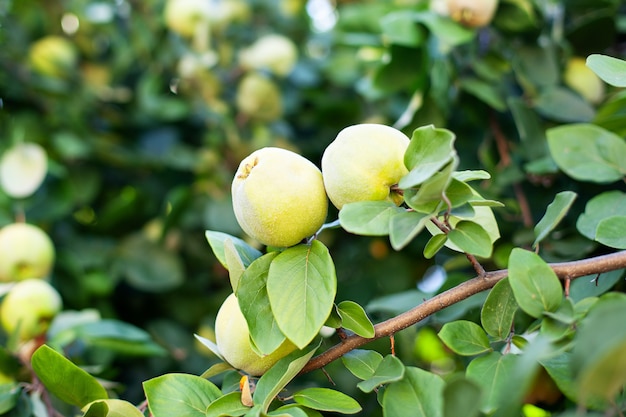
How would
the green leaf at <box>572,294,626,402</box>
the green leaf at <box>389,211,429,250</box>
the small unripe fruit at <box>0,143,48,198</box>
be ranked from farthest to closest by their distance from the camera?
1. the small unripe fruit at <box>0,143,48,198</box>
2. the green leaf at <box>389,211,429,250</box>
3. the green leaf at <box>572,294,626,402</box>

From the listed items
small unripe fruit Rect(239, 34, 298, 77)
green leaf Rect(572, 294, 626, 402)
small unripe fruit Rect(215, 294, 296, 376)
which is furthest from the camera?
small unripe fruit Rect(239, 34, 298, 77)

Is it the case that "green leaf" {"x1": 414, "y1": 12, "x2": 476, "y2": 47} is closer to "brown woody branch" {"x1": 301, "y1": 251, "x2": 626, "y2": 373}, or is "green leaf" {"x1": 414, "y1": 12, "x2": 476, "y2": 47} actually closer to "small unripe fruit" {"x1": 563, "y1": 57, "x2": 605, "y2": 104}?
"small unripe fruit" {"x1": 563, "y1": 57, "x2": 605, "y2": 104}

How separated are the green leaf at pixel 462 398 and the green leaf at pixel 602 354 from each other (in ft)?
0.18

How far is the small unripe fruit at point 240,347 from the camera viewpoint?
0.54 meters

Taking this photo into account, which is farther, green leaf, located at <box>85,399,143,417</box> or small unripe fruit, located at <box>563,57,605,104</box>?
small unripe fruit, located at <box>563,57,605,104</box>

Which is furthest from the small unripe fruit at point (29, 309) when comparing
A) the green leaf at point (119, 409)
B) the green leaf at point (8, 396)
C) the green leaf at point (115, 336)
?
the green leaf at point (119, 409)

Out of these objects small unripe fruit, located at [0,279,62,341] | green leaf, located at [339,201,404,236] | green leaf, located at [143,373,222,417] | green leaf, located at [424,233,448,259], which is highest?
green leaf, located at [339,201,404,236]

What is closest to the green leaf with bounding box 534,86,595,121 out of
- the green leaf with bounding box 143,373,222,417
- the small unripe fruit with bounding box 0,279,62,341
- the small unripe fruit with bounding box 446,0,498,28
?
the small unripe fruit with bounding box 446,0,498,28

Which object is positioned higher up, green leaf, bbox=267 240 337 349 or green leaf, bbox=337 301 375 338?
green leaf, bbox=267 240 337 349

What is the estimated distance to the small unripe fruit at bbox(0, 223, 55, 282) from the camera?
3.34 ft

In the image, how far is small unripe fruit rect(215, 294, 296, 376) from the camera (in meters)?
0.54

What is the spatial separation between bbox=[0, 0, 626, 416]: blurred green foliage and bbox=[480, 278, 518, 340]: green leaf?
0.56 feet

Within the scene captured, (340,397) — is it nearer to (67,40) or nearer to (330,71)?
(330,71)

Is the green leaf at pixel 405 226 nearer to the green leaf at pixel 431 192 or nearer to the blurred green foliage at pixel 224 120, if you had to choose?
the green leaf at pixel 431 192
